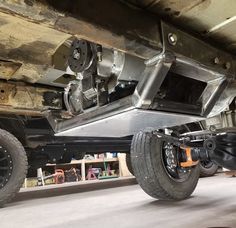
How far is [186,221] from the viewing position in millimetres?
1513

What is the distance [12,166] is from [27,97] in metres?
0.87

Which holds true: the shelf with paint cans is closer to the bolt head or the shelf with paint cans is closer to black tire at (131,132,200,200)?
black tire at (131,132,200,200)

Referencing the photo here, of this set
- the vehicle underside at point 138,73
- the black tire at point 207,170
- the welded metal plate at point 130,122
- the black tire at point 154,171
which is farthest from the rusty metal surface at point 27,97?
the black tire at point 207,170

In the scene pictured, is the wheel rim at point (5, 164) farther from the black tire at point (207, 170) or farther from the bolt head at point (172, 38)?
the black tire at point (207, 170)

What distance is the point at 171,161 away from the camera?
2084 millimetres

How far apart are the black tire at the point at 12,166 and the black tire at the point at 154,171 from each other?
933mm

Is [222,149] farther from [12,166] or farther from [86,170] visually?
[86,170]

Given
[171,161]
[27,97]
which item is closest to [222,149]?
[171,161]

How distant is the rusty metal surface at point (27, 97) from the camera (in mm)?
1693

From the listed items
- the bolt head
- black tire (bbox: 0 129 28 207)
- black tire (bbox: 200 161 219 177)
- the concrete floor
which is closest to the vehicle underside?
the bolt head

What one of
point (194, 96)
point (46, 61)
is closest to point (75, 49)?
point (46, 61)

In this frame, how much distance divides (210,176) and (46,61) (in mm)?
3004

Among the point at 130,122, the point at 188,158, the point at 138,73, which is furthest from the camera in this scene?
the point at 188,158

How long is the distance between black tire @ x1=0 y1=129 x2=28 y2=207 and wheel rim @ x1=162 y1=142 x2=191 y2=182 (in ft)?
3.70
